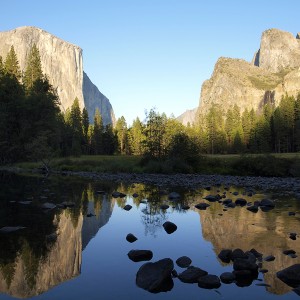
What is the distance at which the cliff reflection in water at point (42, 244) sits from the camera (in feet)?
25.9

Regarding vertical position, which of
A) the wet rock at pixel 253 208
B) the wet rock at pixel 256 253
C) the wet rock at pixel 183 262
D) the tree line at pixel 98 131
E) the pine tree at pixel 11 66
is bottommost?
the wet rock at pixel 183 262

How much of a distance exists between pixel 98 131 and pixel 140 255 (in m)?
95.4

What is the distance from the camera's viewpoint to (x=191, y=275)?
786cm

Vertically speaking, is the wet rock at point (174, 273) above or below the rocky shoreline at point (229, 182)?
Answer: below

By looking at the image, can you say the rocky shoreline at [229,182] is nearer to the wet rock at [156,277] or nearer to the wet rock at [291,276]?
the wet rock at [291,276]

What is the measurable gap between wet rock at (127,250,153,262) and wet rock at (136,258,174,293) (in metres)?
1.56

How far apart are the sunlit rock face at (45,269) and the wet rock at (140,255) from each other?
58.2 inches

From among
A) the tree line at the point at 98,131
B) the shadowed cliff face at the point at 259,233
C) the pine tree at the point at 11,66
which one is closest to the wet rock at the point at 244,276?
the shadowed cliff face at the point at 259,233

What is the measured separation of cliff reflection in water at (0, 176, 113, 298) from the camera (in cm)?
789

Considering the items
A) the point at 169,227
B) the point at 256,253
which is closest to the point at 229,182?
the point at 169,227

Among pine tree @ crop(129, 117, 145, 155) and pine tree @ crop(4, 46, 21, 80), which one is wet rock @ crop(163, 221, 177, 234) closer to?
pine tree @ crop(4, 46, 21, 80)

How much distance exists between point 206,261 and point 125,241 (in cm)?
339

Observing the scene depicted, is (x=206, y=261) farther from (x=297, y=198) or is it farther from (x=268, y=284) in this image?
(x=297, y=198)

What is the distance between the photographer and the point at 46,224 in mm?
13141
